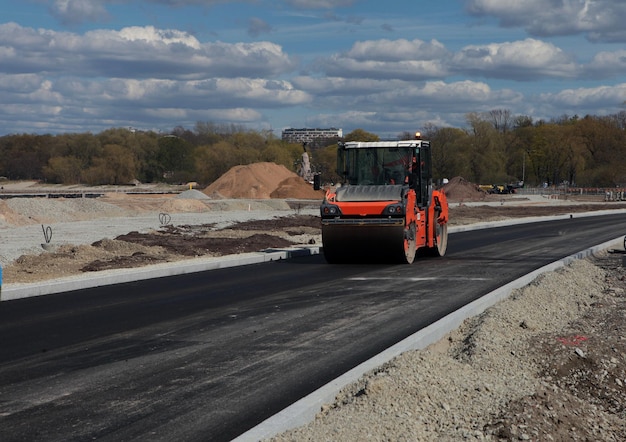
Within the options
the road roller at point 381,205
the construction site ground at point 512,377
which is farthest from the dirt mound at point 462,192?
Answer: the construction site ground at point 512,377

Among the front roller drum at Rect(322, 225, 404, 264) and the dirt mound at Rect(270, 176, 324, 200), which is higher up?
the front roller drum at Rect(322, 225, 404, 264)

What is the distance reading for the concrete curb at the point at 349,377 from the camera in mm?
6621

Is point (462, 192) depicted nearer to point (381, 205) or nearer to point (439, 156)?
point (439, 156)

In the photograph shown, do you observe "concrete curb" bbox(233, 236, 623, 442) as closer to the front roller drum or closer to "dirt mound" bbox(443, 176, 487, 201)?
the front roller drum

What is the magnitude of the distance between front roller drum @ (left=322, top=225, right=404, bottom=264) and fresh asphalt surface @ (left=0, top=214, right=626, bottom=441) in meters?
0.64

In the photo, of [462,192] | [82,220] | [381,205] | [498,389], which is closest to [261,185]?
[462,192]

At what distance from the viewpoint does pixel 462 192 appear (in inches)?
3497

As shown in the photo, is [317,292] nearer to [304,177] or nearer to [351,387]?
[351,387]

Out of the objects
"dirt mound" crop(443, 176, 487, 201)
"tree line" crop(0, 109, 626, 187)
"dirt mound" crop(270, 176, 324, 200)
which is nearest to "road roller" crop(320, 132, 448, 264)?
"dirt mound" crop(270, 176, 324, 200)

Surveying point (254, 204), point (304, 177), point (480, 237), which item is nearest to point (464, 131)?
point (304, 177)

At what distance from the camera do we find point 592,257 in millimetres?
25219

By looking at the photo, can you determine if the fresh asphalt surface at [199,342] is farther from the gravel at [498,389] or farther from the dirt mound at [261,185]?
the dirt mound at [261,185]

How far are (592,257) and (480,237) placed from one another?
9402 millimetres

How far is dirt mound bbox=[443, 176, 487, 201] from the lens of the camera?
8760 centimetres
